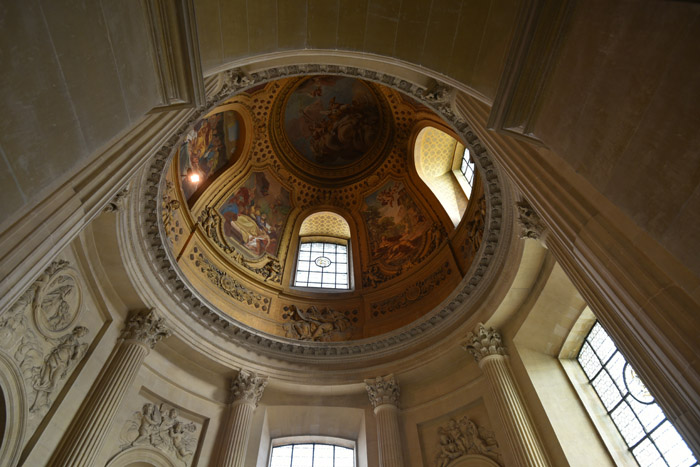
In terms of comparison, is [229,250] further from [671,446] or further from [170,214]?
[671,446]

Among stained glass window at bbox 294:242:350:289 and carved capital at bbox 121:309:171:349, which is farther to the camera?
stained glass window at bbox 294:242:350:289

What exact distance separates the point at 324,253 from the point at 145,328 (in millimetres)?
7528

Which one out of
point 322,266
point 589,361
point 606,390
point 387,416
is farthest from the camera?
point 322,266

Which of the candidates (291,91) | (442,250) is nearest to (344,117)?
(291,91)

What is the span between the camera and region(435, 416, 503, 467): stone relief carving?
7.94 metres

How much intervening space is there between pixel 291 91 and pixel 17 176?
13818 millimetres

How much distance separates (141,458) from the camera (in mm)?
7453

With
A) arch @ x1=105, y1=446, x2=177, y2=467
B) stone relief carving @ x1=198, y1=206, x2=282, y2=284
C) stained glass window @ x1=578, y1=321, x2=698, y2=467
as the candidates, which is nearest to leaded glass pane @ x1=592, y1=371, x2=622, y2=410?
stained glass window @ x1=578, y1=321, x2=698, y2=467

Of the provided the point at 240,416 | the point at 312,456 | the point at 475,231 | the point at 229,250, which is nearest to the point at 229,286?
the point at 229,250

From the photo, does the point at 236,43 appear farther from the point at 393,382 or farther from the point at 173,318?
the point at 393,382

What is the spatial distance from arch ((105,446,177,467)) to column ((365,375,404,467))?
Result: 4.12 meters

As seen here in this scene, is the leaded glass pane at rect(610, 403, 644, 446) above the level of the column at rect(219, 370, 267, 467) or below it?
below

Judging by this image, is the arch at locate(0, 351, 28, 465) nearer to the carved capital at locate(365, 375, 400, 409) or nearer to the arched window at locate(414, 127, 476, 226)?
the carved capital at locate(365, 375, 400, 409)

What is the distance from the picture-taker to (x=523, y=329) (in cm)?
840
